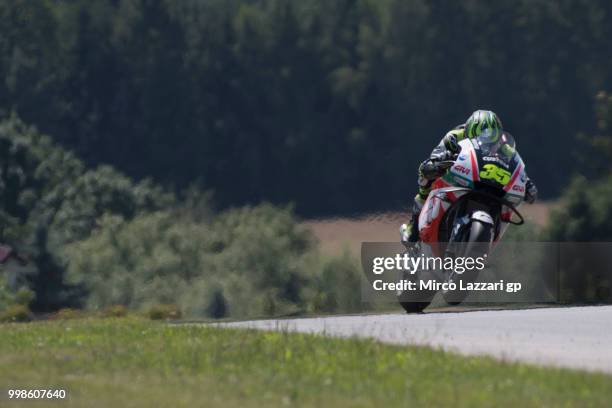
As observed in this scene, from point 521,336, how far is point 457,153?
281cm

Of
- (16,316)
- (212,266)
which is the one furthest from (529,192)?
(212,266)

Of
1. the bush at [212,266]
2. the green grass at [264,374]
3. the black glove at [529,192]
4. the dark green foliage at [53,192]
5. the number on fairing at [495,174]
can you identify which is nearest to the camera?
the green grass at [264,374]

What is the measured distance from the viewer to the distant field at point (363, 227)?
928 inches

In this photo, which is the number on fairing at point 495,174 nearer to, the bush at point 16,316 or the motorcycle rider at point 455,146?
the motorcycle rider at point 455,146

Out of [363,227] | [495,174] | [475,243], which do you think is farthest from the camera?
[363,227]

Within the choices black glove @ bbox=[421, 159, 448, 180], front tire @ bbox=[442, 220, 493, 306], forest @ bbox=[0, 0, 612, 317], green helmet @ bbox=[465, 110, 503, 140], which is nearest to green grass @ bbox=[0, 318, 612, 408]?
front tire @ bbox=[442, 220, 493, 306]

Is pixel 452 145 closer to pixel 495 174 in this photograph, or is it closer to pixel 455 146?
pixel 455 146

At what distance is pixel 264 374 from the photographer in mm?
10867

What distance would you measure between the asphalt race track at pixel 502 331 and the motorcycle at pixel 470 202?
640 mm

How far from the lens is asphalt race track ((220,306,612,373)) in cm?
1204

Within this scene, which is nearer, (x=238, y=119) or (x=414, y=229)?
(x=414, y=229)

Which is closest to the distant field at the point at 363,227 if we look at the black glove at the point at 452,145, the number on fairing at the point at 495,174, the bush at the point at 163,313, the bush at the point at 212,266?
the bush at the point at 212,266

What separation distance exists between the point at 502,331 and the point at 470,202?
84.3 inches

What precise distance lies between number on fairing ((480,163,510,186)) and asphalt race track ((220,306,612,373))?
4.31ft
